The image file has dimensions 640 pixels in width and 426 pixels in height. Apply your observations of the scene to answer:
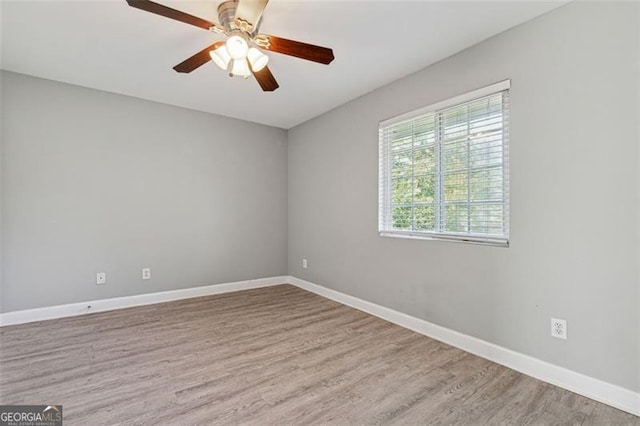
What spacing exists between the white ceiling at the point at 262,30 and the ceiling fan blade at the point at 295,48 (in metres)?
0.24

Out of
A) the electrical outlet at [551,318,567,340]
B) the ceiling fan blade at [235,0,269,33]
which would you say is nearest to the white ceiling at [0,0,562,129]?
the ceiling fan blade at [235,0,269,33]

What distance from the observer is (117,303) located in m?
3.49

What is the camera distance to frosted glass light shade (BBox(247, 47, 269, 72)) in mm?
2020

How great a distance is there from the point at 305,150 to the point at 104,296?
3.13m

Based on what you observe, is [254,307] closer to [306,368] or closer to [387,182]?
[306,368]

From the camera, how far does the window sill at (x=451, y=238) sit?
7.54 feet

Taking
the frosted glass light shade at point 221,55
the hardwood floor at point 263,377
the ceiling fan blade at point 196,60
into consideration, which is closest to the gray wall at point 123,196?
the hardwood floor at point 263,377

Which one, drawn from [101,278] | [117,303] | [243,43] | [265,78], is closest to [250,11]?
[243,43]

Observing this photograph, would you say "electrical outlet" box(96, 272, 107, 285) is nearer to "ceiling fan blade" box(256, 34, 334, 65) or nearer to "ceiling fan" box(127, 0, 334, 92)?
"ceiling fan" box(127, 0, 334, 92)

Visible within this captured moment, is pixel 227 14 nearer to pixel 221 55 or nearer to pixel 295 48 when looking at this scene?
pixel 221 55

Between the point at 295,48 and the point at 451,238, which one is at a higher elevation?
the point at 295,48

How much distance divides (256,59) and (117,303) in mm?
3182

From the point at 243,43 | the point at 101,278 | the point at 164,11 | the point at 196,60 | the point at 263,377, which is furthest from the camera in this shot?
the point at 101,278

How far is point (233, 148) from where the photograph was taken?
4.36 m
